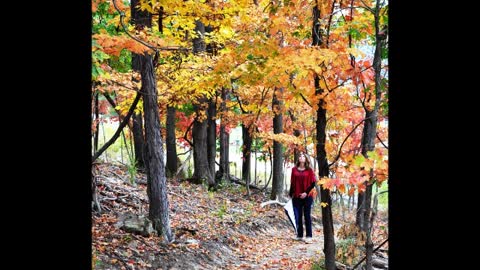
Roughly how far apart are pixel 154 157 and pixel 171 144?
7.85 metres

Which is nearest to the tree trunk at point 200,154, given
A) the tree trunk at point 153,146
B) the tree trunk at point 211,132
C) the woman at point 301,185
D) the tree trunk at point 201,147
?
the tree trunk at point 201,147

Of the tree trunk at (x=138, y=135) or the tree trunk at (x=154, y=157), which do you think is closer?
the tree trunk at (x=154, y=157)

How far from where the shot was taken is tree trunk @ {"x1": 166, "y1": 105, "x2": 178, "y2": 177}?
15.0 metres

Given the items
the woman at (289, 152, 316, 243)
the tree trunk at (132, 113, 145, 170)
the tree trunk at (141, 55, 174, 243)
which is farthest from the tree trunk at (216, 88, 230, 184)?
the tree trunk at (141, 55, 174, 243)

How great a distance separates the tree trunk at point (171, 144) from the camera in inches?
591

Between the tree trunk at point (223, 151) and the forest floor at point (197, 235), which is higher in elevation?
the tree trunk at point (223, 151)

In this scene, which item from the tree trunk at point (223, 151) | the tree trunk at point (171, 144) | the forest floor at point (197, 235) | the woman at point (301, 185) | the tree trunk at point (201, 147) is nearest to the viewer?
the forest floor at point (197, 235)

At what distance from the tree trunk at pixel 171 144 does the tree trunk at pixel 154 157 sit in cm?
704

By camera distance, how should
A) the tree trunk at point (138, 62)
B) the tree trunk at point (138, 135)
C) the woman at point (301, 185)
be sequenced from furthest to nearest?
the tree trunk at point (138, 135)
the woman at point (301, 185)
the tree trunk at point (138, 62)

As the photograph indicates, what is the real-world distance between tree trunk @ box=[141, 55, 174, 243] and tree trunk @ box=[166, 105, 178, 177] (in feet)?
23.1

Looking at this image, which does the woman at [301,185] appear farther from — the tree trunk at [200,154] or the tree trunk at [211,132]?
the tree trunk at [211,132]
